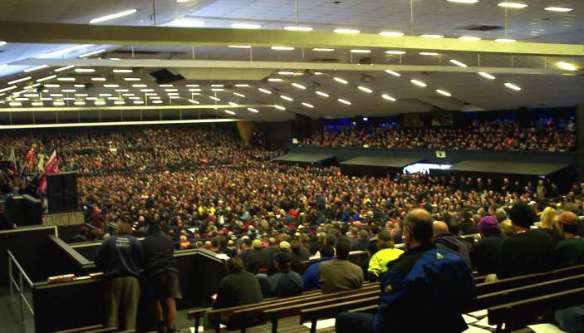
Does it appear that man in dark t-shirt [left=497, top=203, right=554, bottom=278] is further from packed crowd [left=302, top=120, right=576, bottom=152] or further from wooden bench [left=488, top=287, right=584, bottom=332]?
packed crowd [left=302, top=120, right=576, bottom=152]

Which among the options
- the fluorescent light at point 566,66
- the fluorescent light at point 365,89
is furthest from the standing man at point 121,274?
the fluorescent light at point 365,89

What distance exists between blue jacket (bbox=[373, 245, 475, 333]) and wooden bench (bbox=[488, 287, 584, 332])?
56 cm

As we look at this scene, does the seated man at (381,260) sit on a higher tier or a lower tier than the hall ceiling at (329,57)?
lower

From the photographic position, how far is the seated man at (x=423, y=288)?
106 inches

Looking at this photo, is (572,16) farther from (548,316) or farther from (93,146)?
(93,146)

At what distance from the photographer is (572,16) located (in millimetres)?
14672

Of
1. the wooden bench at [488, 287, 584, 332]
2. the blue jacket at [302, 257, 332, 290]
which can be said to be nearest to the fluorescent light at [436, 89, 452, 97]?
the blue jacket at [302, 257, 332, 290]

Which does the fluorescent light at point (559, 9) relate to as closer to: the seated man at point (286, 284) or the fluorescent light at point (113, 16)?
the fluorescent light at point (113, 16)

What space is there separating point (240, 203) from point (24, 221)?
385 inches

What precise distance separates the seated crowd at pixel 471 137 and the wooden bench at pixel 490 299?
24125mm

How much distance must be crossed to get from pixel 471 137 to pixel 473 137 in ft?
0.51

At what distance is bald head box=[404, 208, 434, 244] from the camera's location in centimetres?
282

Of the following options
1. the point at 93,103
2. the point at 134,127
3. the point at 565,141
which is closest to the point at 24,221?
the point at 565,141

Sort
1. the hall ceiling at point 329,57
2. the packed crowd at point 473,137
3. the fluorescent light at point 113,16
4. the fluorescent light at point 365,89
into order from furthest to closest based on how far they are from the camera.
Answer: the fluorescent light at point 365,89 → the packed crowd at point 473,137 → the hall ceiling at point 329,57 → the fluorescent light at point 113,16
